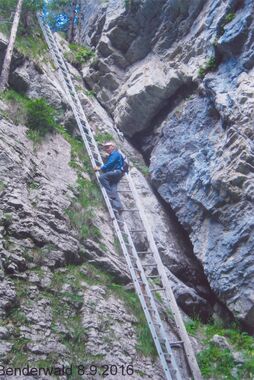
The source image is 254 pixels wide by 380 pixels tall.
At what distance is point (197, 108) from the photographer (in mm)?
11484

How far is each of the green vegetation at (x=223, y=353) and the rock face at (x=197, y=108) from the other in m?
0.45

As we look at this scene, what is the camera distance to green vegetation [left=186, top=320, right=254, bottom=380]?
291 inches

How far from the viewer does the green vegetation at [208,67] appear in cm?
1127

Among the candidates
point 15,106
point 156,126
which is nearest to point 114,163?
point 15,106

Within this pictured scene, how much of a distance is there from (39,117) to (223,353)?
7199 millimetres

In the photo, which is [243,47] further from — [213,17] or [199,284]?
[199,284]

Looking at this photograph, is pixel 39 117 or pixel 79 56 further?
pixel 79 56

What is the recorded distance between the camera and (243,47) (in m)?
10.4

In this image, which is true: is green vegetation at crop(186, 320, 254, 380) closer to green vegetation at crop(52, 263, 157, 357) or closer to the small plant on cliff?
green vegetation at crop(52, 263, 157, 357)

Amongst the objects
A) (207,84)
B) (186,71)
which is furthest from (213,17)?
(207,84)

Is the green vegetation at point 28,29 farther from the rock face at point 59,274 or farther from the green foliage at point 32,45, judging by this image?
the rock face at point 59,274

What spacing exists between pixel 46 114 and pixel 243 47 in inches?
215

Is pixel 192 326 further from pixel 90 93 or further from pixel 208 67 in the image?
pixel 90 93

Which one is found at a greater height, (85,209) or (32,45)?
(32,45)
